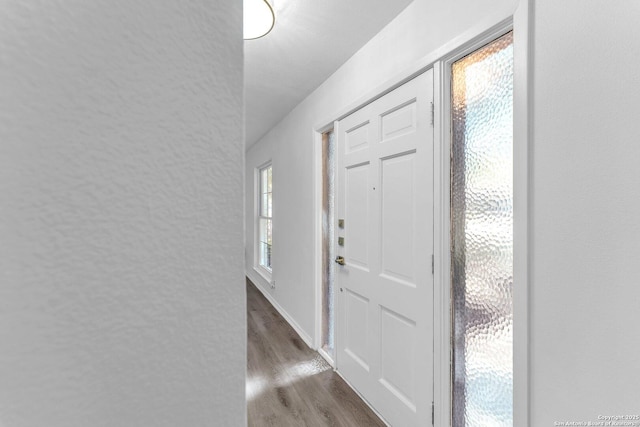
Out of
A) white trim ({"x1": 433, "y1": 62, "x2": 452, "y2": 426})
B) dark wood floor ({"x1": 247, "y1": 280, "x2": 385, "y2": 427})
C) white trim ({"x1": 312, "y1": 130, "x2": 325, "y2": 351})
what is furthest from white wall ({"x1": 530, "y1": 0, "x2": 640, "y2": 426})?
white trim ({"x1": 312, "y1": 130, "x2": 325, "y2": 351})

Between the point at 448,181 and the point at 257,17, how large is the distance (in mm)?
1116

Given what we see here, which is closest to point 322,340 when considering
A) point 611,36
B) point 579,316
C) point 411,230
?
point 411,230

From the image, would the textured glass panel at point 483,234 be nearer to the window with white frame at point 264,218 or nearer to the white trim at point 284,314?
the white trim at point 284,314

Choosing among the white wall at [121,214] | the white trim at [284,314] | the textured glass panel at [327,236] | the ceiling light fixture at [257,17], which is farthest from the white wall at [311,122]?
the white wall at [121,214]

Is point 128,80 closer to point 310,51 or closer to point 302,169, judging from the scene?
point 310,51

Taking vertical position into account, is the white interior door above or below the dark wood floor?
above

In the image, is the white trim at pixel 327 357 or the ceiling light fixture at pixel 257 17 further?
the white trim at pixel 327 357

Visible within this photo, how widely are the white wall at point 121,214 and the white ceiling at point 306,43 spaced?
1.70m

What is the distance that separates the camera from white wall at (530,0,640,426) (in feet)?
2.71

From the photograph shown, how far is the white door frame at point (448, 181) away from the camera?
3.48 feet

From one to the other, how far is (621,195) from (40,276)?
117 cm

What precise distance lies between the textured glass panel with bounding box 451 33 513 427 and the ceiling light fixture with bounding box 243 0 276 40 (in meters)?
0.86

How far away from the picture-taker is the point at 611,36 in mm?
856

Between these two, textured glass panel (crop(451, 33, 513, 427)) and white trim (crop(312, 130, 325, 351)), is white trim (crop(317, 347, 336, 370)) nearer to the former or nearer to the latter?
white trim (crop(312, 130, 325, 351))
